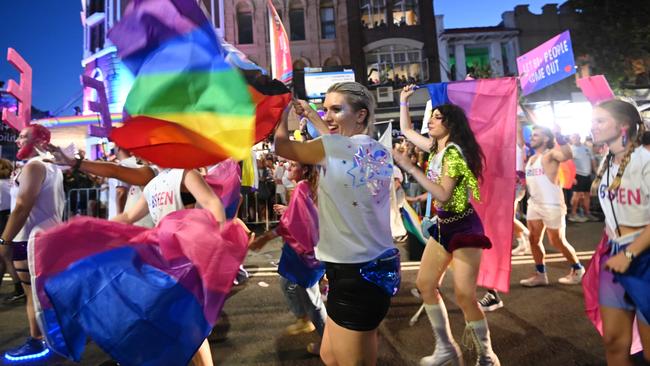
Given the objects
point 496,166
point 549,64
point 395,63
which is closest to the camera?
point 496,166

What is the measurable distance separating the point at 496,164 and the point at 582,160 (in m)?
9.74

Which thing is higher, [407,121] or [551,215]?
[407,121]

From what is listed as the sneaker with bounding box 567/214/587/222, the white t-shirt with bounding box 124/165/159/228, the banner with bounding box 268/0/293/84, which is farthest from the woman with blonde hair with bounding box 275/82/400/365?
the sneaker with bounding box 567/214/587/222

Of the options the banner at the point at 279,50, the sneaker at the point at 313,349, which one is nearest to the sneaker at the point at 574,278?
the sneaker at the point at 313,349

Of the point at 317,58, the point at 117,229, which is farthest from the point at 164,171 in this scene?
the point at 317,58

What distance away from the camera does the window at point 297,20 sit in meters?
26.4

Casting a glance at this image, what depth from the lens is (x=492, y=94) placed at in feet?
13.9

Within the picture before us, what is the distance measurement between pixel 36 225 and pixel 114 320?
303 centimetres

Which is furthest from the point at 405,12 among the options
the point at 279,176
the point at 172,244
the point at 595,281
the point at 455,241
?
the point at 172,244

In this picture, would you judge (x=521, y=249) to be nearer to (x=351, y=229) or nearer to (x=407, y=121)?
(x=407, y=121)

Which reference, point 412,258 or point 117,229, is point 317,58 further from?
point 117,229

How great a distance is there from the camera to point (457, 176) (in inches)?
124

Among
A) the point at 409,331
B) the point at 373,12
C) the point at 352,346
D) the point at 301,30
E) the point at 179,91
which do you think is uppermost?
the point at 373,12

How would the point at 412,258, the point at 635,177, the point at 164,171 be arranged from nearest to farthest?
the point at 635,177 < the point at 164,171 < the point at 412,258
